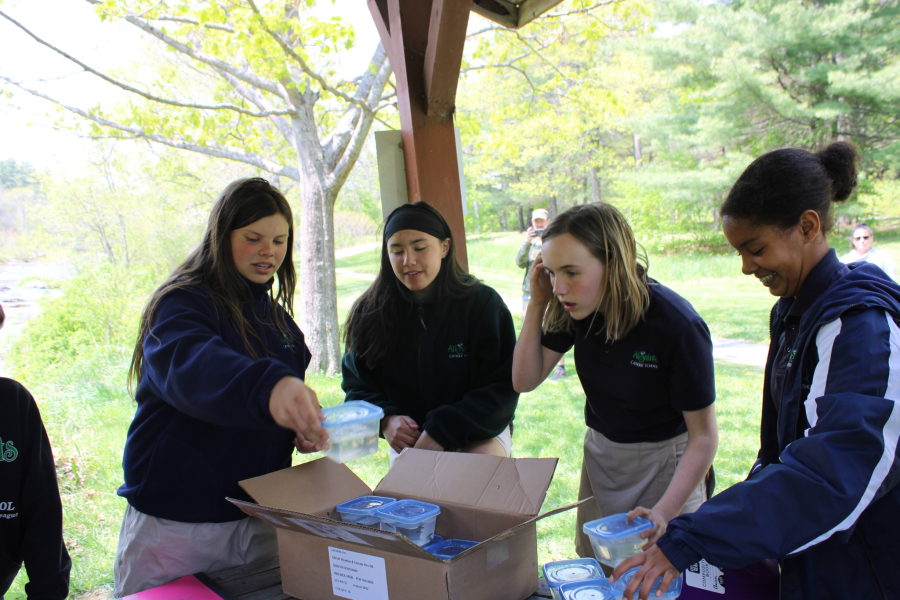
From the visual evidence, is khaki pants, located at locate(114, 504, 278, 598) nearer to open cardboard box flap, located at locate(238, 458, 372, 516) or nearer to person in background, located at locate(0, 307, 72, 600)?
person in background, located at locate(0, 307, 72, 600)

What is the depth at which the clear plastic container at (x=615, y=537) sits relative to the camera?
4.77 ft

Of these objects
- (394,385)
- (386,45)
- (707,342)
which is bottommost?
(394,385)

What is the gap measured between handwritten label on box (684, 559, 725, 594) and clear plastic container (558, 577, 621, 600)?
0.67 feet

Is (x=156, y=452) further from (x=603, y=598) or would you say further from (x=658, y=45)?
(x=658, y=45)

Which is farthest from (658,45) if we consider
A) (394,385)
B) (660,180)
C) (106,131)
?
(394,385)

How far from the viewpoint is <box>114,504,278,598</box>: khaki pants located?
176 centimetres

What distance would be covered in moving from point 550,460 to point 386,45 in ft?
8.41

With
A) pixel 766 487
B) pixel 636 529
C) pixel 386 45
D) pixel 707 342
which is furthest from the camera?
pixel 386 45

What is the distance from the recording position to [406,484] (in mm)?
1770

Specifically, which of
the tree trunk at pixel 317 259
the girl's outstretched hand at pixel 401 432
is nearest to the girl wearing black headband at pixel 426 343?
the girl's outstretched hand at pixel 401 432

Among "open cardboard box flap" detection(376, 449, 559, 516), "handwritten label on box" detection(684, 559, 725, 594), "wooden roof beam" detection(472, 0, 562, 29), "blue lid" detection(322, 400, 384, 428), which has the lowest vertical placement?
"handwritten label on box" detection(684, 559, 725, 594)

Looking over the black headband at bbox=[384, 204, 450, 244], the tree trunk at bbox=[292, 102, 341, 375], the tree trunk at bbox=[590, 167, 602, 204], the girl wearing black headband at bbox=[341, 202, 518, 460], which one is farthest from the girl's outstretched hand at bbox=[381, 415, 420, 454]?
the tree trunk at bbox=[590, 167, 602, 204]

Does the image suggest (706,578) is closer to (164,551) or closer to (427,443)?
(427,443)

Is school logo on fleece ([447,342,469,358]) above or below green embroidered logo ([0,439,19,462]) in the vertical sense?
above
